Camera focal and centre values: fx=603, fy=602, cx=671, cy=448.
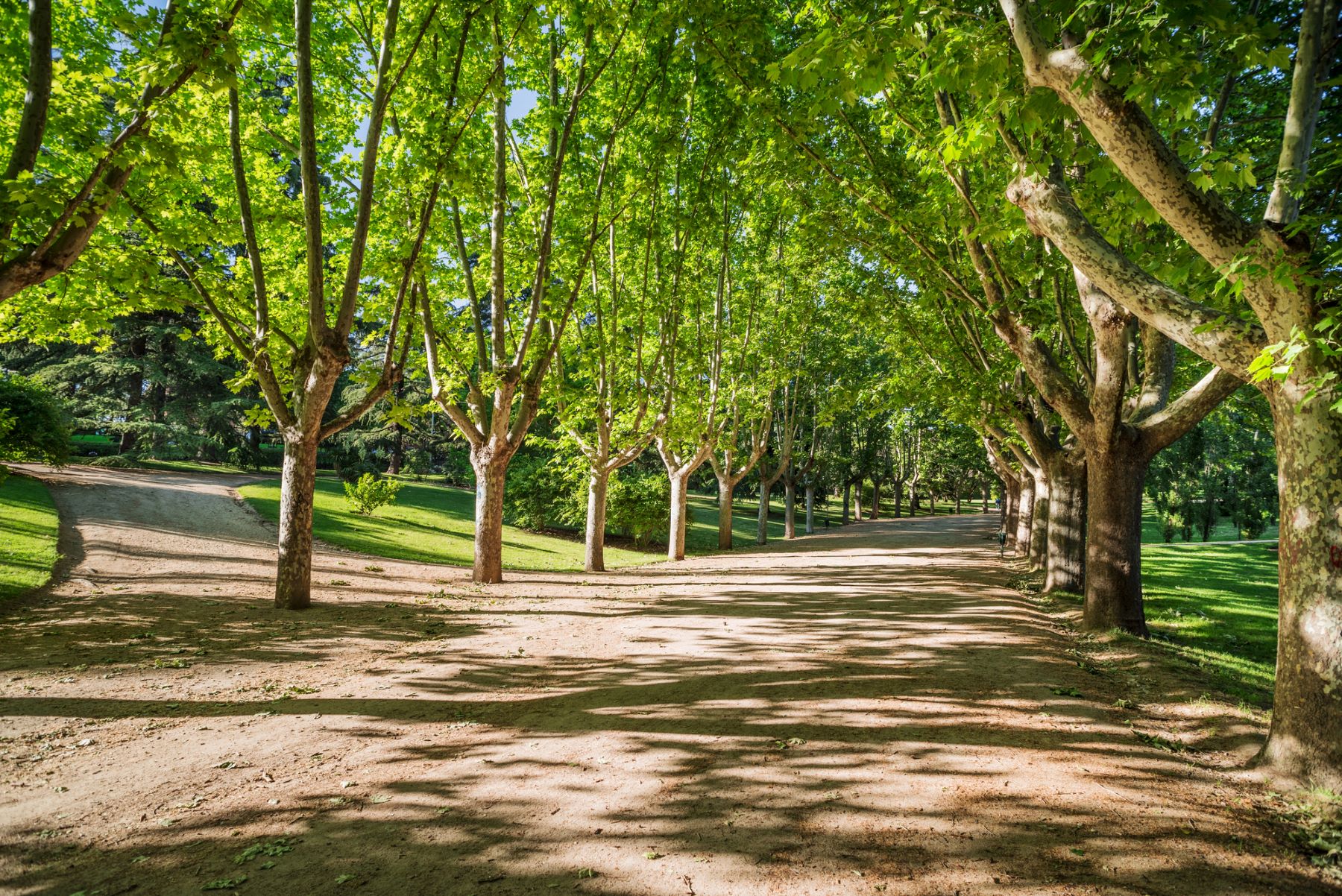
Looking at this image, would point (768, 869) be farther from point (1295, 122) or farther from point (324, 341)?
point (324, 341)

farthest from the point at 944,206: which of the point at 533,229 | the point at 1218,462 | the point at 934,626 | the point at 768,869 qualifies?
the point at 1218,462

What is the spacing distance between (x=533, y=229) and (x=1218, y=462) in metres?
34.6

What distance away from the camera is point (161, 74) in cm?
569

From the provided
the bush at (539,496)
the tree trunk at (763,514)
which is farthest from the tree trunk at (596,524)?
the tree trunk at (763,514)

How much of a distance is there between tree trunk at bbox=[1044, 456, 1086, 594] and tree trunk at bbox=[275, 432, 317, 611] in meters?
12.8

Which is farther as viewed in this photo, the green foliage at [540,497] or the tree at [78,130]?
the green foliage at [540,497]

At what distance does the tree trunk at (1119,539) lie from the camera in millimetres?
8148

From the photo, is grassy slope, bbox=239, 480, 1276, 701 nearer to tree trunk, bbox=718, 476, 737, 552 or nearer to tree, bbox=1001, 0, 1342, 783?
tree trunk, bbox=718, 476, 737, 552

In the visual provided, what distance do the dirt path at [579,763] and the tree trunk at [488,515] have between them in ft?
10.4

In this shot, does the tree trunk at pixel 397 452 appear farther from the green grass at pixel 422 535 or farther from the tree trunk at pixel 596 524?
the tree trunk at pixel 596 524

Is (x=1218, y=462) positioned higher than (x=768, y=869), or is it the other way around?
(x=1218, y=462)

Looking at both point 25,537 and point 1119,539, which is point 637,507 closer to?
point 25,537

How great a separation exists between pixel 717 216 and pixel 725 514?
13.3 m

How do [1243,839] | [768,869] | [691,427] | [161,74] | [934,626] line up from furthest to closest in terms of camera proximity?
[691,427]
[934,626]
[161,74]
[1243,839]
[768,869]
